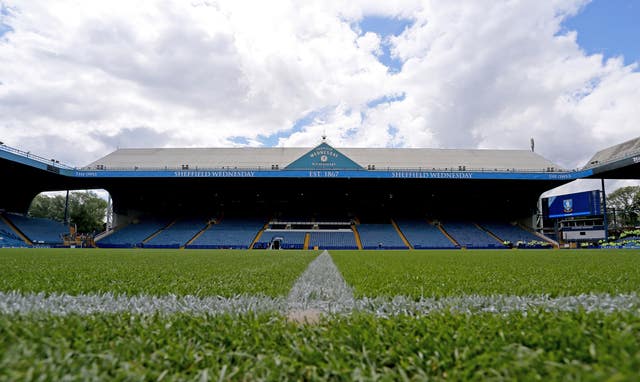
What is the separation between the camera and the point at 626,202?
3872cm

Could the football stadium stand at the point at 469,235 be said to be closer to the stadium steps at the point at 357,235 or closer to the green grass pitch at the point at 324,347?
the stadium steps at the point at 357,235

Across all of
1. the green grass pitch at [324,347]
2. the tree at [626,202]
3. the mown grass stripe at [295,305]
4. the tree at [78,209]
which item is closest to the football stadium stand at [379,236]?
the mown grass stripe at [295,305]

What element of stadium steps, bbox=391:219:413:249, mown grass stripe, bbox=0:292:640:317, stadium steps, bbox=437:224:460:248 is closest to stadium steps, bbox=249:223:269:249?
stadium steps, bbox=391:219:413:249

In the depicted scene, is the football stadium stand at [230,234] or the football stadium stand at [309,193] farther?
the football stadium stand at [230,234]

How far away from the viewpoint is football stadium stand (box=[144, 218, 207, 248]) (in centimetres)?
2052

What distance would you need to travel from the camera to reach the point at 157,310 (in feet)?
4.12

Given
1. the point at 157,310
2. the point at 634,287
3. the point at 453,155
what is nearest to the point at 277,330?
the point at 157,310

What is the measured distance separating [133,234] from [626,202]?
53.4 m

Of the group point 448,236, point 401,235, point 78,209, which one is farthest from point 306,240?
point 78,209

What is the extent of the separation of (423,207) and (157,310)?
2613cm

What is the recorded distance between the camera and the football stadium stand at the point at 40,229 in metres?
20.4

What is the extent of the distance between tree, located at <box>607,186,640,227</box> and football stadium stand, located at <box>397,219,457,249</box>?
30368 millimetres

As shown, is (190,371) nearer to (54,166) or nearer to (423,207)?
(54,166)

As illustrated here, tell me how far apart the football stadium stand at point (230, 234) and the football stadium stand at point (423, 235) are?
10.8 metres
